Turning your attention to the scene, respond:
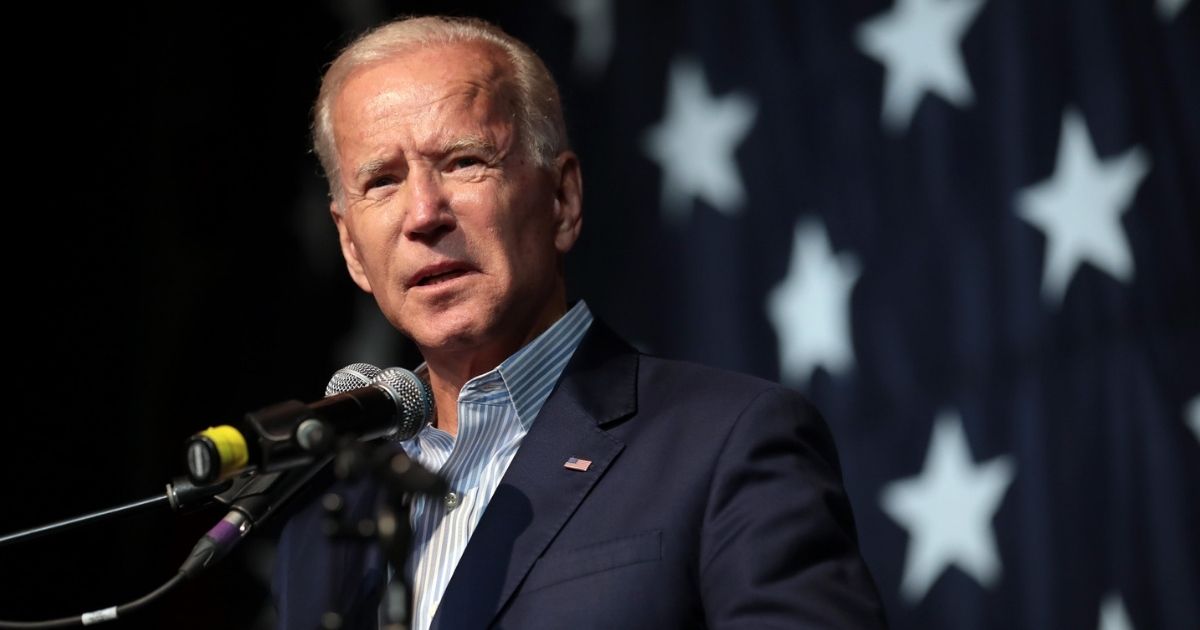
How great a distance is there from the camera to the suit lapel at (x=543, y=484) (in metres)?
1.65

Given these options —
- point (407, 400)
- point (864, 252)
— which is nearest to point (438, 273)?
point (407, 400)

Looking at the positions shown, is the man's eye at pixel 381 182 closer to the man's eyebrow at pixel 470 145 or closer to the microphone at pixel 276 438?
the man's eyebrow at pixel 470 145

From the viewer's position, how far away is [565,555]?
1.66 m

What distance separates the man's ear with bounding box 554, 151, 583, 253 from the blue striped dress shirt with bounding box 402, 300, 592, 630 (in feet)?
0.40

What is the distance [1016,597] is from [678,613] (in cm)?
137

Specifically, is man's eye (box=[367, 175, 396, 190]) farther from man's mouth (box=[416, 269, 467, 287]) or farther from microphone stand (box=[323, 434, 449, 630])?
microphone stand (box=[323, 434, 449, 630])

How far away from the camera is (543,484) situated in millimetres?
1751

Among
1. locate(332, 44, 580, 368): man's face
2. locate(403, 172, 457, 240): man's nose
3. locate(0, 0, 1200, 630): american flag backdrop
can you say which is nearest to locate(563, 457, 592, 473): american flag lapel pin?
locate(332, 44, 580, 368): man's face

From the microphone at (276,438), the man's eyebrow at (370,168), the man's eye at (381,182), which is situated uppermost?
the man's eyebrow at (370,168)

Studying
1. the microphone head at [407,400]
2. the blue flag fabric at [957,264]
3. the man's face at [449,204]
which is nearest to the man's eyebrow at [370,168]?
the man's face at [449,204]

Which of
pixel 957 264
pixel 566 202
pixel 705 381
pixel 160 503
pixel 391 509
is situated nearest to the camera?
pixel 391 509

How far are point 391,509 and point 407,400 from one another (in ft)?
1.05

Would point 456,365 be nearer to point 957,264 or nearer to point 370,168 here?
point 370,168

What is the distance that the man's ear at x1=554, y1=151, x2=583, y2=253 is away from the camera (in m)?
2.14
